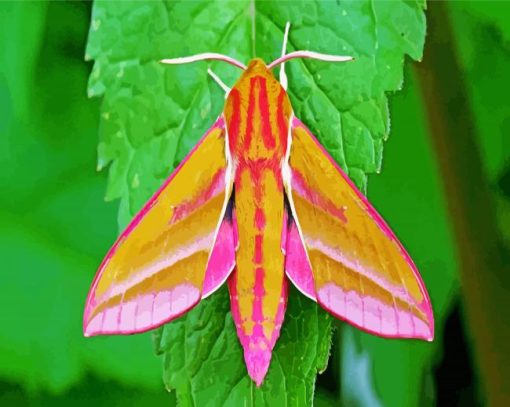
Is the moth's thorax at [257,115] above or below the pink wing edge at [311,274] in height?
A: above

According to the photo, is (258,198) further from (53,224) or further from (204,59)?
(53,224)

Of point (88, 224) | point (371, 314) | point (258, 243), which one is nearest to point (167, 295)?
point (258, 243)

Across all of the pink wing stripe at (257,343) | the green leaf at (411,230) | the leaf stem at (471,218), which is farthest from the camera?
the green leaf at (411,230)

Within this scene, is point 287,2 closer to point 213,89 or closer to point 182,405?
point 213,89

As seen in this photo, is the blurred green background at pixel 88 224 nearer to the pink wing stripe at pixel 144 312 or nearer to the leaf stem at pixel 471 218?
the leaf stem at pixel 471 218

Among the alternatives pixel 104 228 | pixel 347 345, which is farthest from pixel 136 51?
pixel 347 345

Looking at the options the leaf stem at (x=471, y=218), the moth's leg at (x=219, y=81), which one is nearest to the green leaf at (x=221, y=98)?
the moth's leg at (x=219, y=81)

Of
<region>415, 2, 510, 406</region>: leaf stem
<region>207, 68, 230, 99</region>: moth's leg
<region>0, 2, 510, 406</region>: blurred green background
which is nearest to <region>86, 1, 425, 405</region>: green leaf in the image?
<region>207, 68, 230, 99</region>: moth's leg
